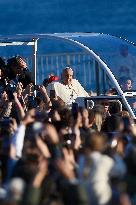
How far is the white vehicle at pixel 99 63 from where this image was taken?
23.1 meters

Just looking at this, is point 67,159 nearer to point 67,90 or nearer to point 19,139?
point 19,139

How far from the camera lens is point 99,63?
23281 millimetres

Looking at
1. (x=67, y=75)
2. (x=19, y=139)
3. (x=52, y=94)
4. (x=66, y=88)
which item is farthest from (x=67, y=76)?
(x=19, y=139)

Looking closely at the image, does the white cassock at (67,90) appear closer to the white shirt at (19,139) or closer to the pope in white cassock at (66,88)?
the pope in white cassock at (66,88)

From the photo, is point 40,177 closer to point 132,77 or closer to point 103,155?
point 103,155

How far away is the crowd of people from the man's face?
Answer: 89.4 inches

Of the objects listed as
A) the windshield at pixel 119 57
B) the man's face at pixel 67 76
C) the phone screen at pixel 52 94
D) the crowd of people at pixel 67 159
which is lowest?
the crowd of people at pixel 67 159

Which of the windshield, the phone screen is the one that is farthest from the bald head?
the windshield

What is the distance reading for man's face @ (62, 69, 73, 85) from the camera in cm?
2284

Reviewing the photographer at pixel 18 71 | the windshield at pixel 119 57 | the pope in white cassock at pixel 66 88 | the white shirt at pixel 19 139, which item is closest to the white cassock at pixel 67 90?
the pope in white cassock at pixel 66 88

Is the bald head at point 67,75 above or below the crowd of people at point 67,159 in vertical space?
above

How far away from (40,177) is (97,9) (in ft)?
128

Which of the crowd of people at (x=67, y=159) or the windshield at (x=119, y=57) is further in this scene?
the windshield at (x=119, y=57)

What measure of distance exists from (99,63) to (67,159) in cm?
698
